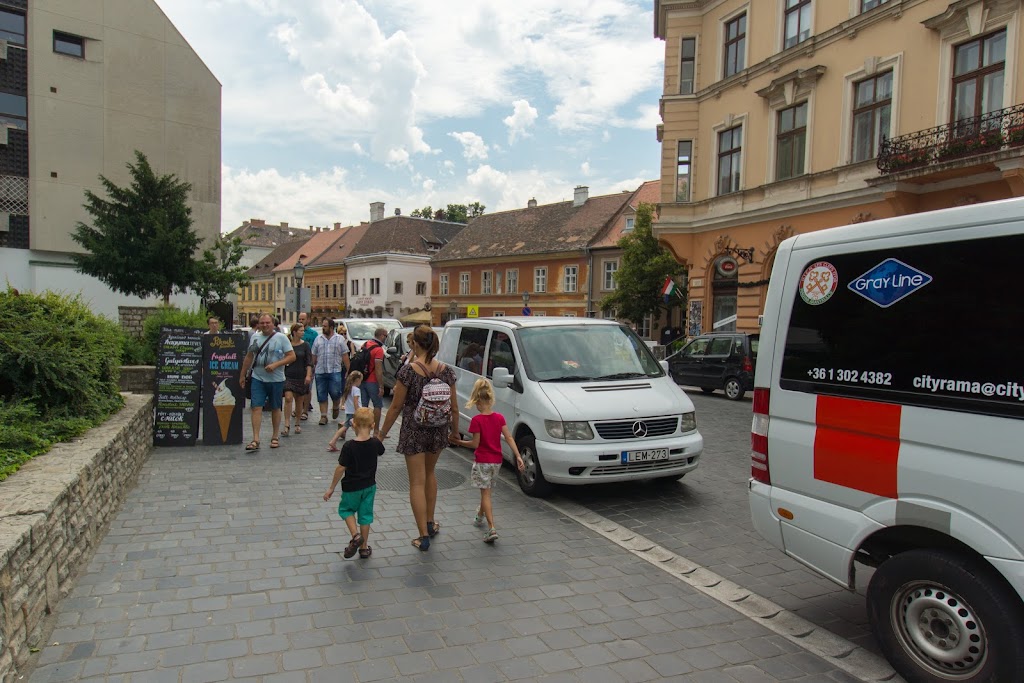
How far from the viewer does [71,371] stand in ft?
19.3

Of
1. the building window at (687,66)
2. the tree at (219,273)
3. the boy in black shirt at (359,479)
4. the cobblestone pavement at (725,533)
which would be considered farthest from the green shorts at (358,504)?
the building window at (687,66)

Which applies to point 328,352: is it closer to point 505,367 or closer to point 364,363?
point 364,363

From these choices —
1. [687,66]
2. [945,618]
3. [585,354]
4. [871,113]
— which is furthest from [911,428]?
[687,66]

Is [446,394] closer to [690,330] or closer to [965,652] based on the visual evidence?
[965,652]

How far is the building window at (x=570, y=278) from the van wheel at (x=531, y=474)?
3913cm

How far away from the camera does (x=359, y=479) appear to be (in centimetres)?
507

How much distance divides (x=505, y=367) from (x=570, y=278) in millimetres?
38794

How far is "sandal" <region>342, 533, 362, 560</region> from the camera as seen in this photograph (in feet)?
16.6

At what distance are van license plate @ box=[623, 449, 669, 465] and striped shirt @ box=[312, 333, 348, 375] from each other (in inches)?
236

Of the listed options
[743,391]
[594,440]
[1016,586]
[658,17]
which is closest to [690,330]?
[743,391]

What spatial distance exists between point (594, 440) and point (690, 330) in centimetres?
1996

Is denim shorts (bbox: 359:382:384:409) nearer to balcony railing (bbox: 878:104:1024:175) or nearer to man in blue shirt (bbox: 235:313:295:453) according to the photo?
man in blue shirt (bbox: 235:313:295:453)

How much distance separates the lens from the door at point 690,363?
1855cm

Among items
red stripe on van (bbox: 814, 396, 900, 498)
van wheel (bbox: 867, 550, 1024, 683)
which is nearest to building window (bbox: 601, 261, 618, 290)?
red stripe on van (bbox: 814, 396, 900, 498)
